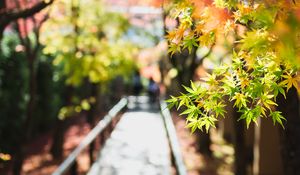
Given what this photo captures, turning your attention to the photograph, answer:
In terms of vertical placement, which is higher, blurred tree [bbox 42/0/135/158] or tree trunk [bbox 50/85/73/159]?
blurred tree [bbox 42/0/135/158]

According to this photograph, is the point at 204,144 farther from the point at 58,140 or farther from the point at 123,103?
the point at 58,140

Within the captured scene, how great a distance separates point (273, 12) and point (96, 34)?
13620mm

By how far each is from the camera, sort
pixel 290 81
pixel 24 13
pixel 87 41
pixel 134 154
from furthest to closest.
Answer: pixel 87 41 < pixel 134 154 < pixel 24 13 < pixel 290 81

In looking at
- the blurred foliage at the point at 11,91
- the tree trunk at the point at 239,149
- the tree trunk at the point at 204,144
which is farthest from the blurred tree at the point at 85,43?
the tree trunk at the point at 239,149

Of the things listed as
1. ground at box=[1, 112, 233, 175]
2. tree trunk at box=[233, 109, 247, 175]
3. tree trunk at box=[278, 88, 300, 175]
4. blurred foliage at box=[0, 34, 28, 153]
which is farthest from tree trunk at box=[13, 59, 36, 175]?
tree trunk at box=[278, 88, 300, 175]

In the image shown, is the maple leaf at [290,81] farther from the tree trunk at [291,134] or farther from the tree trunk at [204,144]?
the tree trunk at [204,144]

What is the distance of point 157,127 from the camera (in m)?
18.2

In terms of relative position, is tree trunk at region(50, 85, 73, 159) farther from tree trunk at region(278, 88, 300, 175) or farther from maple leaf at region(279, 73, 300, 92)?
maple leaf at region(279, 73, 300, 92)

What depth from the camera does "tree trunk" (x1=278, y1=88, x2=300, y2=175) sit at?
628 centimetres

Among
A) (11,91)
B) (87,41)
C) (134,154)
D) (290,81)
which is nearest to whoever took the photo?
(290,81)

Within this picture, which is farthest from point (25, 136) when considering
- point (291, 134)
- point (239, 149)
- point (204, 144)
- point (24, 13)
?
point (204, 144)

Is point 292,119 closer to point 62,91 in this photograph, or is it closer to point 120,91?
point 62,91

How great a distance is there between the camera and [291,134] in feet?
21.0

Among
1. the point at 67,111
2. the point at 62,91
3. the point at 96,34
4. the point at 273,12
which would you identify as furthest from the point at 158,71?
the point at 273,12
